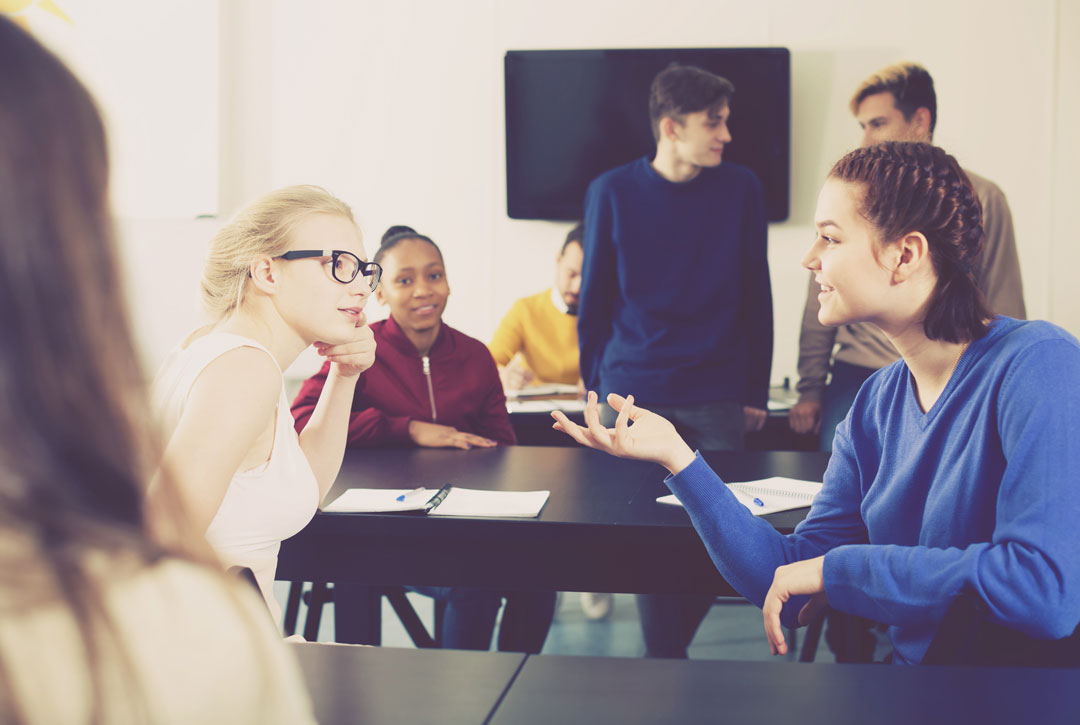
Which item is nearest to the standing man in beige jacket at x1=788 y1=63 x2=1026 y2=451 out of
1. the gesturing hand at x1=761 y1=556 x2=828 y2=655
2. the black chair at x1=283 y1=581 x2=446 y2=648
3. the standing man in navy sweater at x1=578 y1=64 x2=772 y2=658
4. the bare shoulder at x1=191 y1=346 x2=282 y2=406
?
the standing man in navy sweater at x1=578 y1=64 x2=772 y2=658

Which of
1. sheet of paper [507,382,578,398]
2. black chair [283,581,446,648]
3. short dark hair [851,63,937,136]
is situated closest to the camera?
black chair [283,581,446,648]

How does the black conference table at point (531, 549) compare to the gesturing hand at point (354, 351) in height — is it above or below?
below

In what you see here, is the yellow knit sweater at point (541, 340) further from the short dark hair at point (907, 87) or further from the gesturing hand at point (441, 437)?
the short dark hair at point (907, 87)

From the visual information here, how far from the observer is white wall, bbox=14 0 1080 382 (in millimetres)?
4383

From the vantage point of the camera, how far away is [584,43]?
4590 millimetres

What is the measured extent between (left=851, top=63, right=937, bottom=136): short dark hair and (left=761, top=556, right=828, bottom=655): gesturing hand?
2.13 m

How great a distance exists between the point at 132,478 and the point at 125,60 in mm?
4934

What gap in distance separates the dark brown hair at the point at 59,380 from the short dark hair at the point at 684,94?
2.39 meters

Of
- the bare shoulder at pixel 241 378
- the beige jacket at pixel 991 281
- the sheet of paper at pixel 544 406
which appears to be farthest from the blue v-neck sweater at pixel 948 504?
the sheet of paper at pixel 544 406

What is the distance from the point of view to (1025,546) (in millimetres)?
1115

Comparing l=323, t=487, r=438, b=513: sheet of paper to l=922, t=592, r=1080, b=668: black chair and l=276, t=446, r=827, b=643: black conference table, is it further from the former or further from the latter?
l=922, t=592, r=1080, b=668: black chair

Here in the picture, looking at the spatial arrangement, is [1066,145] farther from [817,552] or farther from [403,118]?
[817,552]

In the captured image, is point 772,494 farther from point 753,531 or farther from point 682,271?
point 682,271

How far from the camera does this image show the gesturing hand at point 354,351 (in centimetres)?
179
